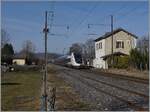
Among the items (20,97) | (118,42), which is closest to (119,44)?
(118,42)

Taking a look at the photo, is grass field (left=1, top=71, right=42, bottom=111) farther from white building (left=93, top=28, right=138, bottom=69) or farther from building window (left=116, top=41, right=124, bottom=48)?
building window (left=116, top=41, right=124, bottom=48)

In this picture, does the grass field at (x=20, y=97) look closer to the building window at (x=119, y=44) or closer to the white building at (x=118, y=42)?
the white building at (x=118, y=42)

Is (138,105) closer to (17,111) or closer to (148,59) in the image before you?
(17,111)

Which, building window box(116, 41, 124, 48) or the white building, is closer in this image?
the white building

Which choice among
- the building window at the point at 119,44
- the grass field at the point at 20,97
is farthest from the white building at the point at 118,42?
the grass field at the point at 20,97

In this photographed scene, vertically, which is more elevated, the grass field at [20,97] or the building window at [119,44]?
the building window at [119,44]

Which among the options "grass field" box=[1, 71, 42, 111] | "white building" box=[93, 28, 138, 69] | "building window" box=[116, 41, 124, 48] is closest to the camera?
"grass field" box=[1, 71, 42, 111]

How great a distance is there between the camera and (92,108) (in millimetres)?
16391

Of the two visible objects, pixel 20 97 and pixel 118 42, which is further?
pixel 118 42

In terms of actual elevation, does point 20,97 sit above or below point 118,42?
below

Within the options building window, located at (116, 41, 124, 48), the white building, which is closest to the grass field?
the white building

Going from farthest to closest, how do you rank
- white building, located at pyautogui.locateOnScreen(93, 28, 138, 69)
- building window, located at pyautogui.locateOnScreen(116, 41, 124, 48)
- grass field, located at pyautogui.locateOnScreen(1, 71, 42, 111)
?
building window, located at pyautogui.locateOnScreen(116, 41, 124, 48)
white building, located at pyautogui.locateOnScreen(93, 28, 138, 69)
grass field, located at pyautogui.locateOnScreen(1, 71, 42, 111)

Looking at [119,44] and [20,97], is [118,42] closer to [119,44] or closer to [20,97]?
[119,44]

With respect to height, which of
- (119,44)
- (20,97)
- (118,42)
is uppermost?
(118,42)
